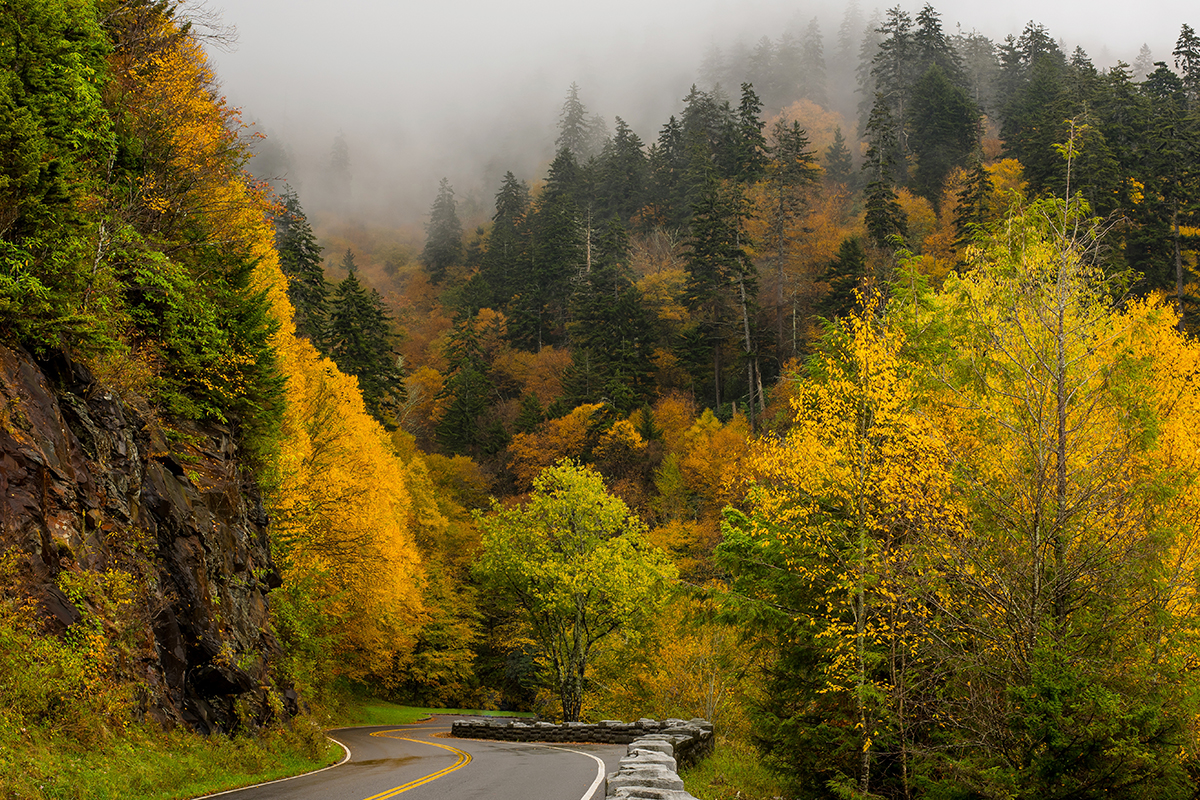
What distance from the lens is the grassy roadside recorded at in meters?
8.34

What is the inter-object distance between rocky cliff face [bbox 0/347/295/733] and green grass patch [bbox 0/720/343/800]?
2.39 feet

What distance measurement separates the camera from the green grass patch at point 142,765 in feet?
27.2

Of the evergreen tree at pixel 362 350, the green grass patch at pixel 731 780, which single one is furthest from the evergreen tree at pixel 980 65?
the green grass patch at pixel 731 780

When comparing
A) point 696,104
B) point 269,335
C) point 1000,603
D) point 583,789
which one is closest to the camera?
point 1000,603

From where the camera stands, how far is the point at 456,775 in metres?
13.3

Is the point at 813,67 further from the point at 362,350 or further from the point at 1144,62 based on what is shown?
the point at 362,350

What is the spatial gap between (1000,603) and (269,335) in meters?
18.0

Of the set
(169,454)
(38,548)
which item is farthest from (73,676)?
(169,454)

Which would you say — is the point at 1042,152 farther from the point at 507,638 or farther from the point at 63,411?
the point at 63,411

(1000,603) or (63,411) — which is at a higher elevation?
(63,411)

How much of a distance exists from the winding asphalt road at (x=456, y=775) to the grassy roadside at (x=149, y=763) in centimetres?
68

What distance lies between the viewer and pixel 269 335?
19.6m

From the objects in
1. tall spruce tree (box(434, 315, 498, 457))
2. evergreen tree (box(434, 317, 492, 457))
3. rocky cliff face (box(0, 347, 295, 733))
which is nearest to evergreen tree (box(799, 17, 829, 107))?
evergreen tree (box(434, 317, 492, 457))

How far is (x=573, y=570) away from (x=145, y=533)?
20733 millimetres
